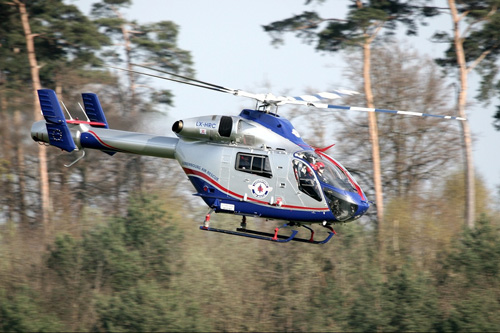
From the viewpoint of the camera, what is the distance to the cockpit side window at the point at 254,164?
14508 mm

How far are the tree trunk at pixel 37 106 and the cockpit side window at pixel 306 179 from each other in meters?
15.7

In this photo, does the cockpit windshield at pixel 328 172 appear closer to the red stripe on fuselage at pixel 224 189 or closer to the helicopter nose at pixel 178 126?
the red stripe on fuselage at pixel 224 189

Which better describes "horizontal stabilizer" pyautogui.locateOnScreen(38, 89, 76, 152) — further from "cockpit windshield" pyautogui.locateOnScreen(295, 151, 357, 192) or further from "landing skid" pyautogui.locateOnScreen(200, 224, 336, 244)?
"cockpit windshield" pyautogui.locateOnScreen(295, 151, 357, 192)

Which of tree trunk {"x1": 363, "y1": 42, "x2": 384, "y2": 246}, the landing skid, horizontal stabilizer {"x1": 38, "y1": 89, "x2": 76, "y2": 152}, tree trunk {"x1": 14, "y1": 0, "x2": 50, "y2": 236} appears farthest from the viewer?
tree trunk {"x1": 14, "y1": 0, "x2": 50, "y2": 236}

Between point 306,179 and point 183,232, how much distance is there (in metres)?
17.2

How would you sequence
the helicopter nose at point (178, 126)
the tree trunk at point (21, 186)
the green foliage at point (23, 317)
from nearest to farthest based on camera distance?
1. the helicopter nose at point (178, 126)
2. the green foliage at point (23, 317)
3. the tree trunk at point (21, 186)

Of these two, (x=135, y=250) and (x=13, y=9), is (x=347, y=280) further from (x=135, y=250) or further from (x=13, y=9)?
(x=13, y=9)

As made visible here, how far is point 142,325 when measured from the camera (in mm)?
27766

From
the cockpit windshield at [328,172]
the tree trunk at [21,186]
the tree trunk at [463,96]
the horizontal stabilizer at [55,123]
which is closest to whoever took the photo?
the cockpit windshield at [328,172]

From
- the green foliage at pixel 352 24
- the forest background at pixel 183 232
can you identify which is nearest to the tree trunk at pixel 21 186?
the forest background at pixel 183 232

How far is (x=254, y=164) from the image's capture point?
1457cm

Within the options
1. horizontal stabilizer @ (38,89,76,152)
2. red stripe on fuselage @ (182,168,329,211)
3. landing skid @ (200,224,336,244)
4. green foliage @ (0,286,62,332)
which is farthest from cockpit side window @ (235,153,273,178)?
green foliage @ (0,286,62,332)

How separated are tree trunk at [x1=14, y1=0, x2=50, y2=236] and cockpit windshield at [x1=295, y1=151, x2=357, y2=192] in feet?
51.4

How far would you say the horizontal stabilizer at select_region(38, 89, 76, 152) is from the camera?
16266mm
